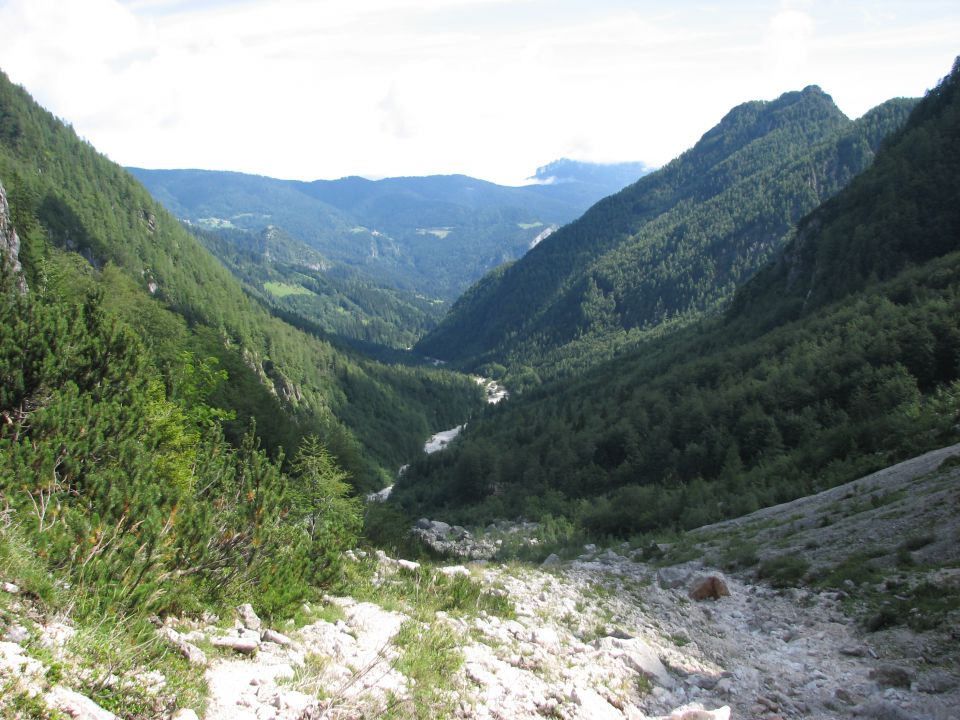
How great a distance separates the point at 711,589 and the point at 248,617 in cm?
1447

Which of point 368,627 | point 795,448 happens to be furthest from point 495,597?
point 795,448

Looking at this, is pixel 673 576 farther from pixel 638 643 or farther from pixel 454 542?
pixel 454 542

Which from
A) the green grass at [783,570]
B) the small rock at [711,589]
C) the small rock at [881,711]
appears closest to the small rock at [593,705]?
the small rock at [881,711]

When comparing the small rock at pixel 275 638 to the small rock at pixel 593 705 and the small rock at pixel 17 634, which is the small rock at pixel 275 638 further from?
the small rock at pixel 593 705

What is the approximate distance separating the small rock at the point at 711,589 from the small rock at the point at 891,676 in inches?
282

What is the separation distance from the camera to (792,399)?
43.9m

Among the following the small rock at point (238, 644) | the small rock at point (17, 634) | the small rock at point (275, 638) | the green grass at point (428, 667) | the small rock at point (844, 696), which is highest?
the small rock at point (17, 634)

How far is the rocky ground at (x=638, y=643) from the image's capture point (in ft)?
29.3

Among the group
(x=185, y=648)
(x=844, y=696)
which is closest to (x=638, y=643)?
(x=844, y=696)

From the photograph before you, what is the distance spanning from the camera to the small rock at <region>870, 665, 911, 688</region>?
10.8 meters

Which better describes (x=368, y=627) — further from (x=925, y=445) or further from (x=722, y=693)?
(x=925, y=445)

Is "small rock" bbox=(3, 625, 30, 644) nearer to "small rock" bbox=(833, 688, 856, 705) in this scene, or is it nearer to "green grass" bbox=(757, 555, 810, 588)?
"small rock" bbox=(833, 688, 856, 705)

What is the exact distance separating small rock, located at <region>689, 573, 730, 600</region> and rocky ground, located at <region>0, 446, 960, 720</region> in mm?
48

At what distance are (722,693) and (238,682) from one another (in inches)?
366
